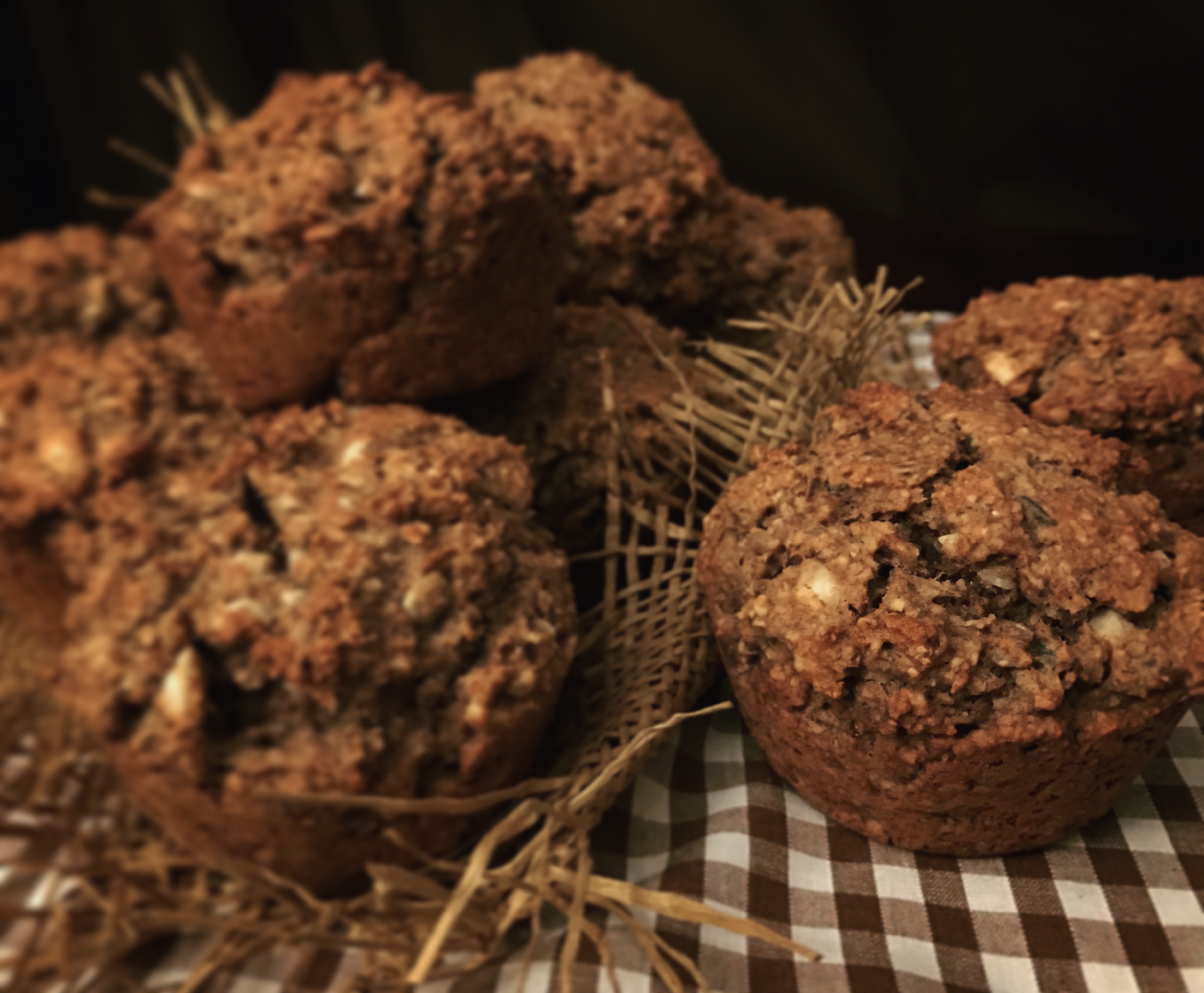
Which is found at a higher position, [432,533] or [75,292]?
[75,292]

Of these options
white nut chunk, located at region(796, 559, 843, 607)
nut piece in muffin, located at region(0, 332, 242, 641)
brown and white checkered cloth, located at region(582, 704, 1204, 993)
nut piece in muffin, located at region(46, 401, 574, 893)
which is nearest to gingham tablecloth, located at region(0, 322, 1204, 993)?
brown and white checkered cloth, located at region(582, 704, 1204, 993)

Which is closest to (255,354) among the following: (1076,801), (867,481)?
(867,481)

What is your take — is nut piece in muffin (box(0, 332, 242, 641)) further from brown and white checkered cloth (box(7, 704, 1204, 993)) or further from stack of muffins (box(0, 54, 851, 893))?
brown and white checkered cloth (box(7, 704, 1204, 993))

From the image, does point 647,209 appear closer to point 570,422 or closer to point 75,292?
point 570,422

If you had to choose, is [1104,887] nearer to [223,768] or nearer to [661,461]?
[661,461]

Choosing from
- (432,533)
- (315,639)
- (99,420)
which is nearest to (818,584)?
(432,533)

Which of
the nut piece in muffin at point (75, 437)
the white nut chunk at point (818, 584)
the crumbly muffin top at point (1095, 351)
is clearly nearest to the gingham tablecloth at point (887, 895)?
the white nut chunk at point (818, 584)
